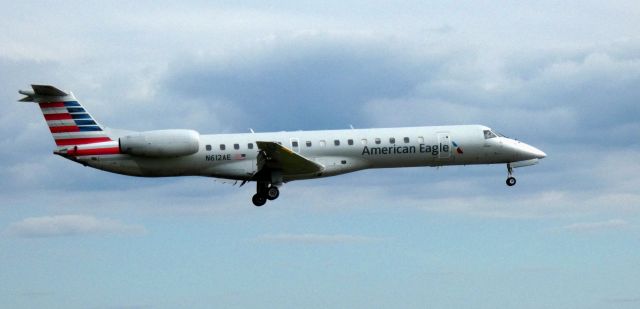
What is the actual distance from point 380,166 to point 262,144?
20.0 feet

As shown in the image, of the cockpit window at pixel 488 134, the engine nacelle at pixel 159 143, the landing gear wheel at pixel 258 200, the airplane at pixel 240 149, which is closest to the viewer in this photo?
the engine nacelle at pixel 159 143

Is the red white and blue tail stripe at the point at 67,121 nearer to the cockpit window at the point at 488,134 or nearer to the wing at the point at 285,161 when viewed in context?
the wing at the point at 285,161

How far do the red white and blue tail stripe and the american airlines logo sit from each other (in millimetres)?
10928

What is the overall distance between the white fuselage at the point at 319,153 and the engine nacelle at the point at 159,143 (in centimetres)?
70

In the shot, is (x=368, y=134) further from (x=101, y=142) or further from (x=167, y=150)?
(x=101, y=142)

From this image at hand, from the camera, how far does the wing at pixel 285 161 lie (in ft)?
142

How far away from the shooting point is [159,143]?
4444cm

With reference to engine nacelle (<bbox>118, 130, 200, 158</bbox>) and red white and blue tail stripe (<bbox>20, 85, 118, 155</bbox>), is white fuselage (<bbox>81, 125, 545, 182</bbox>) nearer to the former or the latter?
engine nacelle (<bbox>118, 130, 200, 158</bbox>)

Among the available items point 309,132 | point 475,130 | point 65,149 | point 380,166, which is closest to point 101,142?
point 65,149

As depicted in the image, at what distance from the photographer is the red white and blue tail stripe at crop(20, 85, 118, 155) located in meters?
45.2

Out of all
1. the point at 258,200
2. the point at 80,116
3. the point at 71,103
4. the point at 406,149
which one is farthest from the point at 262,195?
the point at 71,103

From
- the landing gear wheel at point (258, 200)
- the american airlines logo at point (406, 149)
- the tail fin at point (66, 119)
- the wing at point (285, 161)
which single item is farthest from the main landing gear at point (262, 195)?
the tail fin at point (66, 119)

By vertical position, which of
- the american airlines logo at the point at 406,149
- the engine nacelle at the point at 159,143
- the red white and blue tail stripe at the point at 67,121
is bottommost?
the american airlines logo at the point at 406,149

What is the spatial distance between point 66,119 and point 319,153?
427 inches
